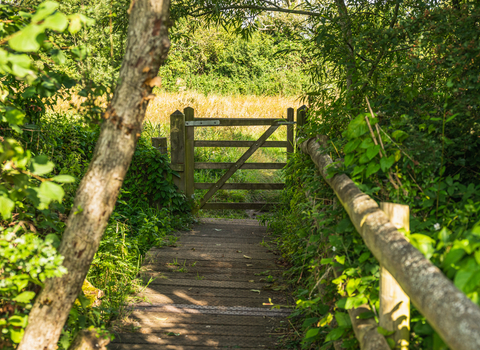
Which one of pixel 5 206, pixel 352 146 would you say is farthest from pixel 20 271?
pixel 352 146

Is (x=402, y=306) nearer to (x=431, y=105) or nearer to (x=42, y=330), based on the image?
(x=42, y=330)

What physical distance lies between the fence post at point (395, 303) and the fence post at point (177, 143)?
4.81m

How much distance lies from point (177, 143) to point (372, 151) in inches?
173

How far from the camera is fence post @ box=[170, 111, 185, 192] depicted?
6113 millimetres

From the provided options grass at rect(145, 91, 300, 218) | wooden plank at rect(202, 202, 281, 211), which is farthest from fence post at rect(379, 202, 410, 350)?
wooden plank at rect(202, 202, 281, 211)

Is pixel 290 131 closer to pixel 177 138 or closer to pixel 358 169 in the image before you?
pixel 177 138

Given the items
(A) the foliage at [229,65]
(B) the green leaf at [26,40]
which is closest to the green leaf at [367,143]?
(B) the green leaf at [26,40]

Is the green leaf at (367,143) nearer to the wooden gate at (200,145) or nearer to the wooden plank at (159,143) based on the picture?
the wooden gate at (200,145)

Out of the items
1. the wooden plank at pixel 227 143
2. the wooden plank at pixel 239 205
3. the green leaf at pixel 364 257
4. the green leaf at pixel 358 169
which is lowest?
the wooden plank at pixel 239 205

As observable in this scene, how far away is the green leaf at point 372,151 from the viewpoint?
6.80 feet

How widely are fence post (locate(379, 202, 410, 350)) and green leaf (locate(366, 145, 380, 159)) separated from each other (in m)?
0.55

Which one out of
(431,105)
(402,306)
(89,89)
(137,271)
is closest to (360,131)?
(431,105)

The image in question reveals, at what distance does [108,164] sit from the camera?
161 cm

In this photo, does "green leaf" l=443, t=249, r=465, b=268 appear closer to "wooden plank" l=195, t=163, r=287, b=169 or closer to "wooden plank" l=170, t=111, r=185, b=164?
"wooden plank" l=195, t=163, r=287, b=169
